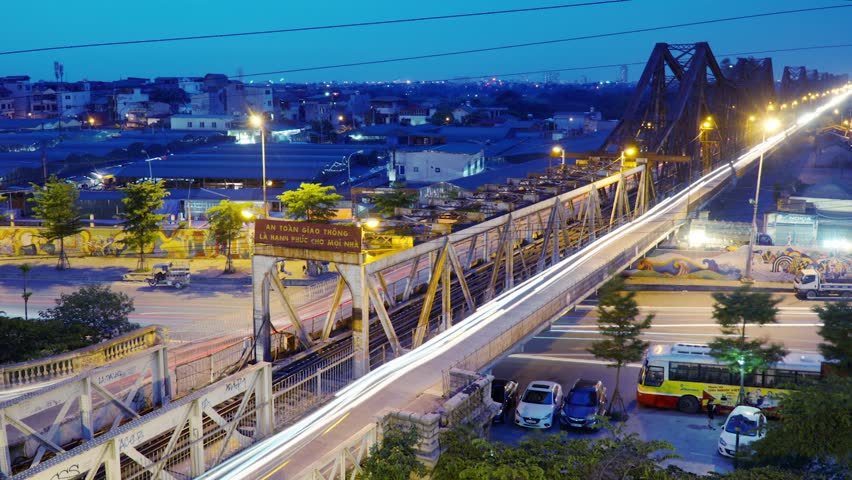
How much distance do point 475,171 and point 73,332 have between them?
47638 mm

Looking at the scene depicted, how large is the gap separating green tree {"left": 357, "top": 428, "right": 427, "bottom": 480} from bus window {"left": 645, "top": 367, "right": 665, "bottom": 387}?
1043 centimetres

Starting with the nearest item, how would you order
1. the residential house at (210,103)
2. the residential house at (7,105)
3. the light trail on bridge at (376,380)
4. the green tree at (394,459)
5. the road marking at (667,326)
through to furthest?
1. the green tree at (394,459)
2. the light trail on bridge at (376,380)
3. the road marking at (667,326)
4. the residential house at (7,105)
5. the residential house at (210,103)

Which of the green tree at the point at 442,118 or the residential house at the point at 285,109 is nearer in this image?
the green tree at the point at 442,118

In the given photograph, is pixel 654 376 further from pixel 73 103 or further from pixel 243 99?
pixel 73 103

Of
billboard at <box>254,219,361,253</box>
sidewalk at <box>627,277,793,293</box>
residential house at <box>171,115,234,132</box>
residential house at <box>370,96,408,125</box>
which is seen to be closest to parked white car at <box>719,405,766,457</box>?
billboard at <box>254,219,361,253</box>

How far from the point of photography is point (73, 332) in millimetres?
22266

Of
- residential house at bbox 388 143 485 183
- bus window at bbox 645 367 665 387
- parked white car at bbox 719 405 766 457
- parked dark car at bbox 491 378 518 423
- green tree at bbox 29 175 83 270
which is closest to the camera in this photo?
parked white car at bbox 719 405 766 457

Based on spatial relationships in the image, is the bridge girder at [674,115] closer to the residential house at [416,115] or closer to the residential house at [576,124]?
the residential house at [576,124]

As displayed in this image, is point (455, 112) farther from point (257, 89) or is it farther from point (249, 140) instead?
point (249, 140)

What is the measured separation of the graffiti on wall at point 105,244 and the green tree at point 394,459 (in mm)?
30148

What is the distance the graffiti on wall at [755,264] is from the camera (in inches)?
1453

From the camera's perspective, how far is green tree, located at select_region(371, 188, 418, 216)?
123 feet

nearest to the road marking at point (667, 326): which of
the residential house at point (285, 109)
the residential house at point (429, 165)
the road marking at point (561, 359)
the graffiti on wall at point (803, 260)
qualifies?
the road marking at point (561, 359)

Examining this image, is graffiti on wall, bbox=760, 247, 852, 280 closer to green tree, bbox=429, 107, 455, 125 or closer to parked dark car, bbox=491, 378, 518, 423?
parked dark car, bbox=491, 378, 518, 423
